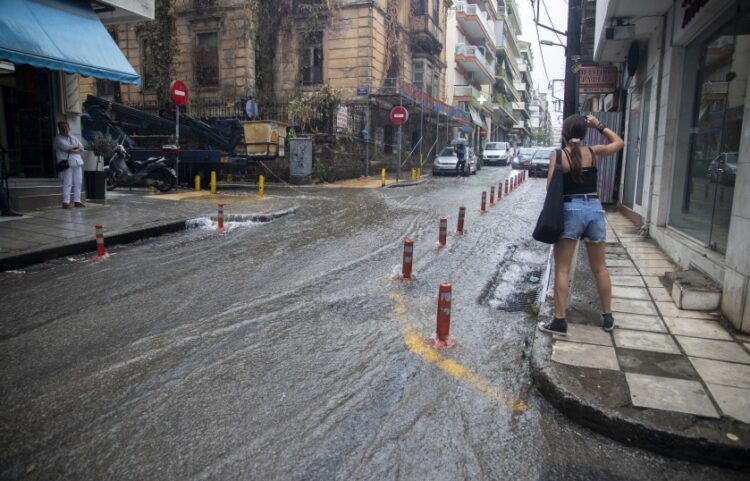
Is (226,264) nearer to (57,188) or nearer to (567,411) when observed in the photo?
(567,411)

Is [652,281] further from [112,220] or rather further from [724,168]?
Answer: [112,220]

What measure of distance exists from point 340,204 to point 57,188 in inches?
275

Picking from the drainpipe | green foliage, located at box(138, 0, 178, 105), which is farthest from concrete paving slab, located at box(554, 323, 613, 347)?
green foliage, located at box(138, 0, 178, 105)

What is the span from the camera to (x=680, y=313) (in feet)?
16.8

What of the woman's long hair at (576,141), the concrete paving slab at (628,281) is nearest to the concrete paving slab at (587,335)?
the woman's long hair at (576,141)

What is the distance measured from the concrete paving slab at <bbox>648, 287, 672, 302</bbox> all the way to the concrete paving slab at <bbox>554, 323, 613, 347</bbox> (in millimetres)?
1428

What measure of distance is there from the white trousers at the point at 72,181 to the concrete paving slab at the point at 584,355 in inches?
443

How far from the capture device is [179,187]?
Result: 17906 mm

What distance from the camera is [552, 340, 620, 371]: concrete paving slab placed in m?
3.88

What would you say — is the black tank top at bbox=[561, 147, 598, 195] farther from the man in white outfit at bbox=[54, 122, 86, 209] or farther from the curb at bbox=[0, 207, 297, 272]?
the man in white outfit at bbox=[54, 122, 86, 209]

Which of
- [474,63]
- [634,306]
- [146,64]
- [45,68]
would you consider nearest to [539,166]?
[474,63]

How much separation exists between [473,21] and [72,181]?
40.2 m

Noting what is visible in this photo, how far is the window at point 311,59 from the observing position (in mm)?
27516

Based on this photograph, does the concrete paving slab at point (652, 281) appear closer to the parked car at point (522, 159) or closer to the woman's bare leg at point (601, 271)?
the woman's bare leg at point (601, 271)
